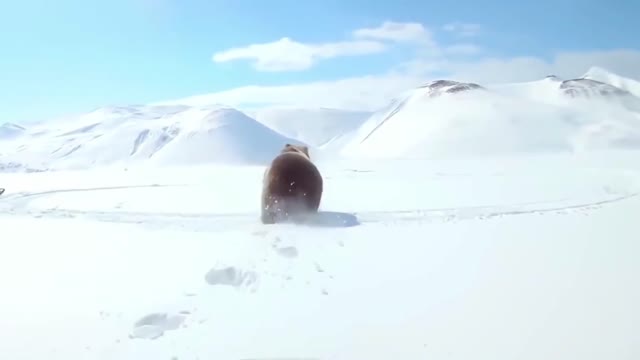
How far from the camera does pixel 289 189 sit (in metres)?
10.8

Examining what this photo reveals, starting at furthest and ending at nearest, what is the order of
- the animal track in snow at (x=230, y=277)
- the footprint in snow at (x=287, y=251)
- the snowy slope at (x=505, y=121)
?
the snowy slope at (x=505, y=121)
the footprint in snow at (x=287, y=251)
the animal track in snow at (x=230, y=277)

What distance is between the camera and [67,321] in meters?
4.84

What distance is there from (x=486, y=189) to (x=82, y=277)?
46.0ft

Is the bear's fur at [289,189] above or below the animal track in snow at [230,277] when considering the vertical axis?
above

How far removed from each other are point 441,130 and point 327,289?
3446 inches

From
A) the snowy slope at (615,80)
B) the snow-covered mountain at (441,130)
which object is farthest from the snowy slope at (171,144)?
the snowy slope at (615,80)

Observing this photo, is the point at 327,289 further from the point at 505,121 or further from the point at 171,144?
the point at 171,144

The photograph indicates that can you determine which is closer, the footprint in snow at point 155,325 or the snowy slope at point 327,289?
the snowy slope at point 327,289

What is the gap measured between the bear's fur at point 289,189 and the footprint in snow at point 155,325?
5.83 m

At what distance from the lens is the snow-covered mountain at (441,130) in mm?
80438

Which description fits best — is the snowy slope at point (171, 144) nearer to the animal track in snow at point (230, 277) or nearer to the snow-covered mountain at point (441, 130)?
the snow-covered mountain at point (441, 130)

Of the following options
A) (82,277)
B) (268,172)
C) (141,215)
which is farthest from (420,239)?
(141,215)

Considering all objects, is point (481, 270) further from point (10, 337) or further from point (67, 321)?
point (10, 337)

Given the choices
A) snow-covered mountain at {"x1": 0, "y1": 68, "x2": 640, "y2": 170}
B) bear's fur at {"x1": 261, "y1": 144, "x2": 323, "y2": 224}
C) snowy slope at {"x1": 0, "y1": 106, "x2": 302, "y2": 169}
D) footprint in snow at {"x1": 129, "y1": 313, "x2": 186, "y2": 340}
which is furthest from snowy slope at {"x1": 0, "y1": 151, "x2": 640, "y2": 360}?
snowy slope at {"x1": 0, "y1": 106, "x2": 302, "y2": 169}
